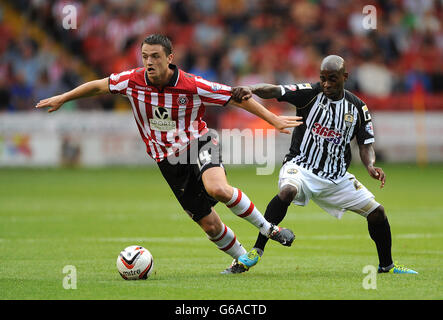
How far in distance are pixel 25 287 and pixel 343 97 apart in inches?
147

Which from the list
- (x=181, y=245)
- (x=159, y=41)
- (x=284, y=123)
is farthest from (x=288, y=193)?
(x=181, y=245)

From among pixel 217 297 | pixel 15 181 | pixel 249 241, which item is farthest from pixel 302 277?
pixel 15 181

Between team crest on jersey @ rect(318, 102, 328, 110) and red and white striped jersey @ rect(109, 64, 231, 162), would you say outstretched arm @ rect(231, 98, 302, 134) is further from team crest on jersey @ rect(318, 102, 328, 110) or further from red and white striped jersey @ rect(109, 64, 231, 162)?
team crest on jersey @ rect(318, 102, 328, 110)

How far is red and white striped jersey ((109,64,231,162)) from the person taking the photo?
Result: 8438 mm

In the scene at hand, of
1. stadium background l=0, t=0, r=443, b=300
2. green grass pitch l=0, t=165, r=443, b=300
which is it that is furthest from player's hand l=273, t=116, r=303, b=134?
stadium background l=0, t=0, r=443, b=300

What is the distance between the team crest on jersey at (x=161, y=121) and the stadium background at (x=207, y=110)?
2581mm

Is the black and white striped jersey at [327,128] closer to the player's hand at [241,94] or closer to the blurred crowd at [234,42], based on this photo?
the player's hand at [241,94]

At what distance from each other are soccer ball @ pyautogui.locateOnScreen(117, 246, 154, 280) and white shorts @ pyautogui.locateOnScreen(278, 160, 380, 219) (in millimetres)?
1591

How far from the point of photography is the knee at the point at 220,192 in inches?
319

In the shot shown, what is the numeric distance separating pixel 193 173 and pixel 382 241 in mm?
1983

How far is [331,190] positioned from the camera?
344 inches

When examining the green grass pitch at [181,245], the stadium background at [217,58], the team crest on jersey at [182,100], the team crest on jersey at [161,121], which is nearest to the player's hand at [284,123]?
the team crest on jersey at [182,100]

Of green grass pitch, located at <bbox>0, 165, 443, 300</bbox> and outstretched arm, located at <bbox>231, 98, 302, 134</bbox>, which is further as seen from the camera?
outstretched arm, located at <bbox>231, 98, 302, 134</bbox>

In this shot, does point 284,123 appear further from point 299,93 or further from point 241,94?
point 299,93
